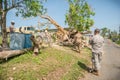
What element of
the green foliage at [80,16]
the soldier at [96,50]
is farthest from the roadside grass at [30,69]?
the green foliage at [80,16]

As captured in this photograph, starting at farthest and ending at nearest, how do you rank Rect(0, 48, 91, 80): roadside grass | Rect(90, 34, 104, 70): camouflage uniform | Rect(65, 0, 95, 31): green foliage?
Rect(65, 0, 95, 31): green foliage, Rect(90, 34, 104, 70): camouflage uniform, Rect(0, 48, 91, 80): roadside grass

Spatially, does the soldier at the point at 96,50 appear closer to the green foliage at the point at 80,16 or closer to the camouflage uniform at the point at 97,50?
the camouflage uniform at the point at 97,50

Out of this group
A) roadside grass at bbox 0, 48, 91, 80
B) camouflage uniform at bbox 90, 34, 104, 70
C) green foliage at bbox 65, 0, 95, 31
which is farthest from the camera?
green foliage at bbox 65, 0, 95, 31

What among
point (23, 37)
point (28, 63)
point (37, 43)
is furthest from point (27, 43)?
point (28, 63)

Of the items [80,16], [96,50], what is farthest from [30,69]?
[80,16]

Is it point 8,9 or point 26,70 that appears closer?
point 26,70

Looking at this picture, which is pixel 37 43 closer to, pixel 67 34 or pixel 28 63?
pixel 28 63

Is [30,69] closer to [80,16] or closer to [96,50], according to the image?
[96,50]

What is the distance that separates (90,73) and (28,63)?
349 centimetres

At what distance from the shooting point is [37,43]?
12336 mm

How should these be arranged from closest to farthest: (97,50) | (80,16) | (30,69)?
1. (30,69)
2. (97,50)
3. (80,16)

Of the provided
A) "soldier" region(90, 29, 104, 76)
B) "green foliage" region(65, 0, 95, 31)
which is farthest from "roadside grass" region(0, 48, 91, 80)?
"green foliage" region(65, 0, 95, 31)

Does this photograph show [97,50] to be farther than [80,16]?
No

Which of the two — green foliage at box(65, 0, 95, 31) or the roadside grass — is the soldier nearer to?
the roadside grass
